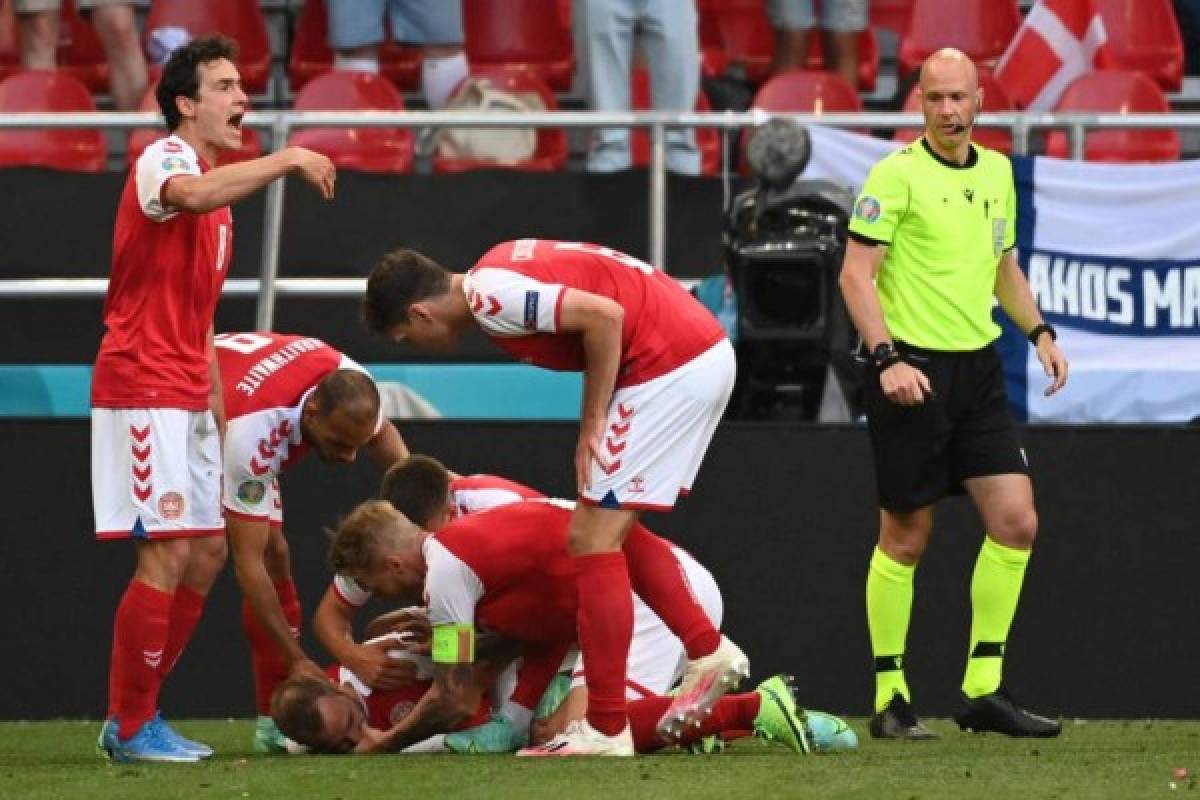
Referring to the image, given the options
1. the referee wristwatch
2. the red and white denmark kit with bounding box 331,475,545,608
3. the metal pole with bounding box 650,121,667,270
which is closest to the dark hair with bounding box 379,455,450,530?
the red and white denmark kit with bounding box 331,475,545,608

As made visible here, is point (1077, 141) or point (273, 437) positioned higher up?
point (1077, 141)

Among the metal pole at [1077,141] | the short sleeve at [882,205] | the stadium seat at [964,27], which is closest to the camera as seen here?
the short sleeve at [882,205]

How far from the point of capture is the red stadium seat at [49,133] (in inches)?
455

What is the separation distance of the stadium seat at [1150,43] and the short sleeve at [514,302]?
19.5ft

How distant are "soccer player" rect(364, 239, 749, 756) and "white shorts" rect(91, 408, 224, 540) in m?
0.70

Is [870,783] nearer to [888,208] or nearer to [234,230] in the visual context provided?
[888,208]

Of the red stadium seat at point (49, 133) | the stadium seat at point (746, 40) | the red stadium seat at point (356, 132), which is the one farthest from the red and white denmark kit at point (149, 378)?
the stadium seat at point (746, 40)

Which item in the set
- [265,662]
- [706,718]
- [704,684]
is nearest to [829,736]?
[706,718]

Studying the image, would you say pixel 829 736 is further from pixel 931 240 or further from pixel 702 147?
pixel 702 147

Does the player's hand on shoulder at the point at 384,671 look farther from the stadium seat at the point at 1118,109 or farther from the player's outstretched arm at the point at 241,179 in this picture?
the stadium seat at the point at 1118,109

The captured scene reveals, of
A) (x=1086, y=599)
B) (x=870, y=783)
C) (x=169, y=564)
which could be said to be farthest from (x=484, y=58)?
(x=870, y=783)

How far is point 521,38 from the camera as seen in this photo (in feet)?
42.0

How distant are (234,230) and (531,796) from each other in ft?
Result: 15.2

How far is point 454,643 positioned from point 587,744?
45 cm
